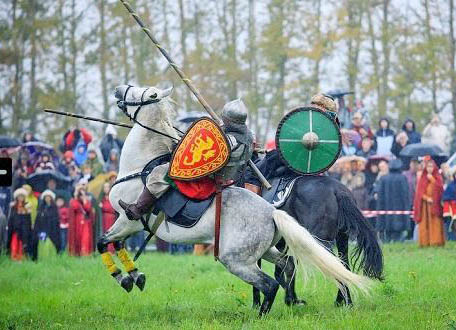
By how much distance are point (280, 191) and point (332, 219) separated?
0.63m

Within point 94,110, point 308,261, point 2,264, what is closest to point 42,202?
point 2,264

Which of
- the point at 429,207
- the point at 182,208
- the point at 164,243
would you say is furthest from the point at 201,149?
the point at 164,243

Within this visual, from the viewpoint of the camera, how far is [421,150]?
20516 millimetres

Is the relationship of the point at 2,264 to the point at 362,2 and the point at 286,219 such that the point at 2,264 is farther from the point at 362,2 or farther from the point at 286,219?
the point at 362,2

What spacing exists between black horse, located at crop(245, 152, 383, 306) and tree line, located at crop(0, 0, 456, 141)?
18206 millimetres

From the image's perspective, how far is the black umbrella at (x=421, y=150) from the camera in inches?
805

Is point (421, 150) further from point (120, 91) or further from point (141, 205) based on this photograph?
point (141, 205)

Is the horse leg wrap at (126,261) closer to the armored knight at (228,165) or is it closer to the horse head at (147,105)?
the armored knight at (228,165)

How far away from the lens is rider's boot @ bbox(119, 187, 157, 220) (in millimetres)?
10055

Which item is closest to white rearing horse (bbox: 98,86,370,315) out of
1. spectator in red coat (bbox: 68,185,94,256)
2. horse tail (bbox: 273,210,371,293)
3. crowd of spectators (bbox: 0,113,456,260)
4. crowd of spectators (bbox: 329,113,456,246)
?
horse tail (bbox: 273,210,371,293)

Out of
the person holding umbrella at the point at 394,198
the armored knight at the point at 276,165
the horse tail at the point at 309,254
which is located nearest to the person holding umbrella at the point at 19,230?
the person holding umbrella at the point at 394,198

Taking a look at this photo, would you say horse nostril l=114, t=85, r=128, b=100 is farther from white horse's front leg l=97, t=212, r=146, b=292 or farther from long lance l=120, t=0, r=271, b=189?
white horse's front leg l=97, t=212, r=146, b=292

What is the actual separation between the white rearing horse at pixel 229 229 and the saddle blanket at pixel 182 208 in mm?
54

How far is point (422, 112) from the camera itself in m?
31.4
